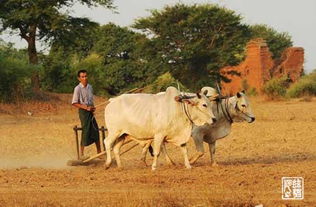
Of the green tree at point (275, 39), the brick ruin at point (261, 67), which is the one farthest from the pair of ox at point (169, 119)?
the green tree at point (275, 39)

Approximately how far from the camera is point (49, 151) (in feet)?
55.2

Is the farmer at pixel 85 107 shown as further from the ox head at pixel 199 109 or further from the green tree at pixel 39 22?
the green tree at pixel 39 22

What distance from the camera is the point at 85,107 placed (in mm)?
12867

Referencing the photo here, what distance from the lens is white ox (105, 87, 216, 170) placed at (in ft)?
38.9

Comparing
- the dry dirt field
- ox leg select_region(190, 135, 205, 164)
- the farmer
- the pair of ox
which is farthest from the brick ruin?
ox leg select_region(190, 135, 205, 164)

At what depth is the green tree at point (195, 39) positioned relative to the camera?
4494cm

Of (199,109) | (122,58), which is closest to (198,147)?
(199,109)

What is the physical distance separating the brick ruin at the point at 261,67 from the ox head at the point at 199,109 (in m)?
43.2

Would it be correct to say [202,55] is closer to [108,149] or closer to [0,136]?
[0,136]

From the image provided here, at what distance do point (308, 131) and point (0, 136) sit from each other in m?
7.80

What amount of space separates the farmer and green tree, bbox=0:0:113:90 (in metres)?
19.1

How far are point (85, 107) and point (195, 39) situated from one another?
33.3 m

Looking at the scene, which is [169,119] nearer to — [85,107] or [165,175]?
[165,175]

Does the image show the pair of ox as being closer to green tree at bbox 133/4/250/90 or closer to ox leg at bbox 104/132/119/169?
ox leg at bbox 104/132/119/169
